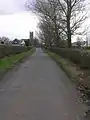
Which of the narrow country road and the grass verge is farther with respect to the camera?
the grass verge

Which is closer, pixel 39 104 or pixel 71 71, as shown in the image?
pixel 39 104

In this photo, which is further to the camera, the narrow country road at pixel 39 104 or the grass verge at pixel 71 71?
the grass verge at pixel 71 71

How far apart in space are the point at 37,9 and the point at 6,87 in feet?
133

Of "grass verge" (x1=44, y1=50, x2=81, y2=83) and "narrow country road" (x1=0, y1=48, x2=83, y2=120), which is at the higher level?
"narrow country road" (x1=0, y1=48, x2=83, y2=120)

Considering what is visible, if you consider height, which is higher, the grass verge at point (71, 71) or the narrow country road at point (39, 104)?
the narrow country road at point (39, 104)

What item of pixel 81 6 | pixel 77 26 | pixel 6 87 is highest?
pixel 81 6

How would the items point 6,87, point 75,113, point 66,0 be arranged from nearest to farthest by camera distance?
1. point 75,113
2. point 6,87
3. point 66,0

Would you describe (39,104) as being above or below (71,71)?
above

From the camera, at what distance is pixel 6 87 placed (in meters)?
13.3

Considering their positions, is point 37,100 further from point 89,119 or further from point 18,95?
point 89,119

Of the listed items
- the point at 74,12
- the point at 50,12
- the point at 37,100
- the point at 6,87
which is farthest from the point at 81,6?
the point at 37,100

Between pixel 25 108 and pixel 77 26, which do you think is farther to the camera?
pixel 77 26

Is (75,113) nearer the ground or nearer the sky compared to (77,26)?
nearer the ground

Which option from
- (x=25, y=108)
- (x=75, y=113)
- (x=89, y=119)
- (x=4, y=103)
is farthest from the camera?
(x=4, y=103)
